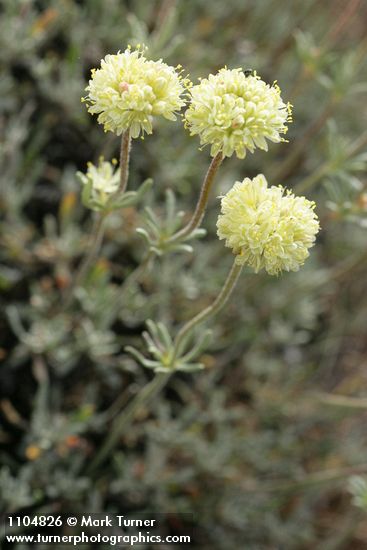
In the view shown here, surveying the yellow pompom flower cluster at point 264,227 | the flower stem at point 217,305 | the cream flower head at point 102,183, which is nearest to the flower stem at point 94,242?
the cream flower head at point 102,183

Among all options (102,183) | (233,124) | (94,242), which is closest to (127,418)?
(94,242)

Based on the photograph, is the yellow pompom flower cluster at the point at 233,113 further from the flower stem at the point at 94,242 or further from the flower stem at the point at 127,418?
the flower stem at the point at 127,418

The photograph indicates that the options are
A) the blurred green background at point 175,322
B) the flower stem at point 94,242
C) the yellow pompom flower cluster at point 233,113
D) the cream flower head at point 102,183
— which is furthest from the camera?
the blurred green background at point 175,322

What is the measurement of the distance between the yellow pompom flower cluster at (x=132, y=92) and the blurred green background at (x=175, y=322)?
3.58ft

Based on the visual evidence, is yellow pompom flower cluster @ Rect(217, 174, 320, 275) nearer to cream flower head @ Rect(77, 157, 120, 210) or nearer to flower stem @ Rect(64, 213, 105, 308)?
cream flower head @ Rect(77, 157, 120, 210)

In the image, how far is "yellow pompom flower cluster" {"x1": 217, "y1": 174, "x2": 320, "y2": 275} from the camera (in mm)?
1733

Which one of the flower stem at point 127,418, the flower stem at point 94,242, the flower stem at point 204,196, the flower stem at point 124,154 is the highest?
the flower stem at point 94,242

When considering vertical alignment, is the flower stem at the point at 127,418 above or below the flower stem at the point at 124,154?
below

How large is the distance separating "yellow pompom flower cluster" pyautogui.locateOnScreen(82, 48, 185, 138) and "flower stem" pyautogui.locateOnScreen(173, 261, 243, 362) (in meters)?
0.51

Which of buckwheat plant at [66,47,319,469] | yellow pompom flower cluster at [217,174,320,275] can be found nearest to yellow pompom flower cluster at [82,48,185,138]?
buckwheat plant at [66,47,319,469]

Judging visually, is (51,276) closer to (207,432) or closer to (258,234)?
(207,432)

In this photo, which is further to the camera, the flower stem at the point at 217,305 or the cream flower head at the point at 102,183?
the cream flower head at the point at 102,183

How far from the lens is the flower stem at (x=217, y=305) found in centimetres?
191

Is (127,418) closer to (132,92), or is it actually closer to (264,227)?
(264,227)
